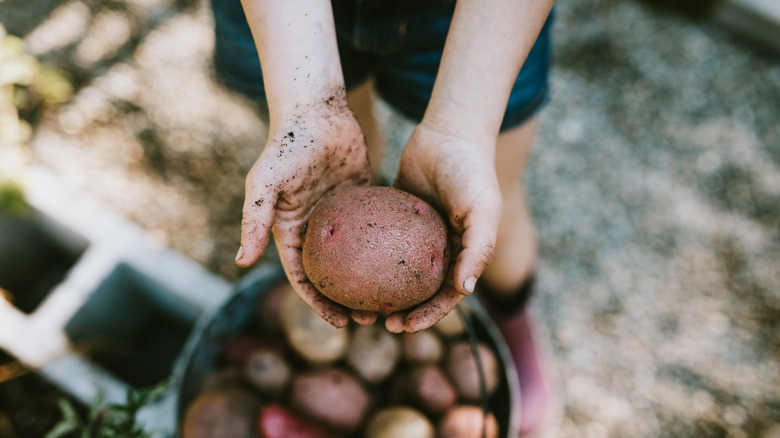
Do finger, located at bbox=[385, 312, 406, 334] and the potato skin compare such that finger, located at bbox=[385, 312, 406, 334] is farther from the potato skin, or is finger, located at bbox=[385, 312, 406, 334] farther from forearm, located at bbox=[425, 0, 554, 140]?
forearm, located at bbox=[425, 0, 554, 140]

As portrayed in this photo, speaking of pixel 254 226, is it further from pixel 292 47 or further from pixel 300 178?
pixel 292 47

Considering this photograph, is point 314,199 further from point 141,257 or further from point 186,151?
point 186,151

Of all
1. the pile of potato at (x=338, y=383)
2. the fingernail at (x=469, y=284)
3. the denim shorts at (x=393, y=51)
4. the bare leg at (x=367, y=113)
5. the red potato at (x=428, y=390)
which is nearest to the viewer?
the fingernail at (x=469, y=284)

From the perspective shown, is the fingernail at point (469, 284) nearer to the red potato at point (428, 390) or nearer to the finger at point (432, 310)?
the finger at point (432, 310)

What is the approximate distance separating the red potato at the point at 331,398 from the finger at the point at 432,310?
1.59ft

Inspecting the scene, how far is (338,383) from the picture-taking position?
1419mm

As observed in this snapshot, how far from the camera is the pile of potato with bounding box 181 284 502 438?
1.35 metres

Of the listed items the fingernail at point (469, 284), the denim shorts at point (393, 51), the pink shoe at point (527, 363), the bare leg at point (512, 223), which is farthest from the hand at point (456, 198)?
the pink shoe at point (527, 363)

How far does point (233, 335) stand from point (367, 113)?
929 millimetres

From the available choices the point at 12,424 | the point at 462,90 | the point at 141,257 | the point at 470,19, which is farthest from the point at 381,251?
the point at 12,424

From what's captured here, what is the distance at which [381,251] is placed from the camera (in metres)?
1.06

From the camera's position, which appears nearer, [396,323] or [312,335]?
[396,323]

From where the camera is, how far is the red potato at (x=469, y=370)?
59.7 inches

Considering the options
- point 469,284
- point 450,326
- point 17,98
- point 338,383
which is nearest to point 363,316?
point 469,284
